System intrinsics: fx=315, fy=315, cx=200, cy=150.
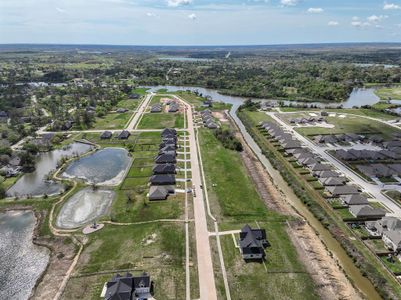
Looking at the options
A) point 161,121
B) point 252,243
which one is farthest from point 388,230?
point 161,121

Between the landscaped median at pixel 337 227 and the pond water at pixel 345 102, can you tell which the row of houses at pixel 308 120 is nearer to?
the landscaped median at pixel 337 227

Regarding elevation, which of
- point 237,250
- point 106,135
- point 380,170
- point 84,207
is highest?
point 380,170

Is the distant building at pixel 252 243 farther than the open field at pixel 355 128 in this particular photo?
No

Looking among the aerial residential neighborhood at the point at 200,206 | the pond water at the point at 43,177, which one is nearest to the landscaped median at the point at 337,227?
the aerial residential neighborhood at the point at 200,206

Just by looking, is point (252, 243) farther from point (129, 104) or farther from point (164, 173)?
point (129, 104)

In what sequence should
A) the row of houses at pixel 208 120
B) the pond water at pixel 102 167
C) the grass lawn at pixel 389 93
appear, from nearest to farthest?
1. the pond water at pixel 102 167
2. the row of houses at pixel 208 120
3. the grass lawn at pixel 389 93

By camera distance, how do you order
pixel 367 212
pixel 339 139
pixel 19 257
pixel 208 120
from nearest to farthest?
1. pixel 19 257
2. pixel 367 212
3. pixel 339 139
4. pixel 208 120

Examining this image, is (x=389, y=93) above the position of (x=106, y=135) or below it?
above
